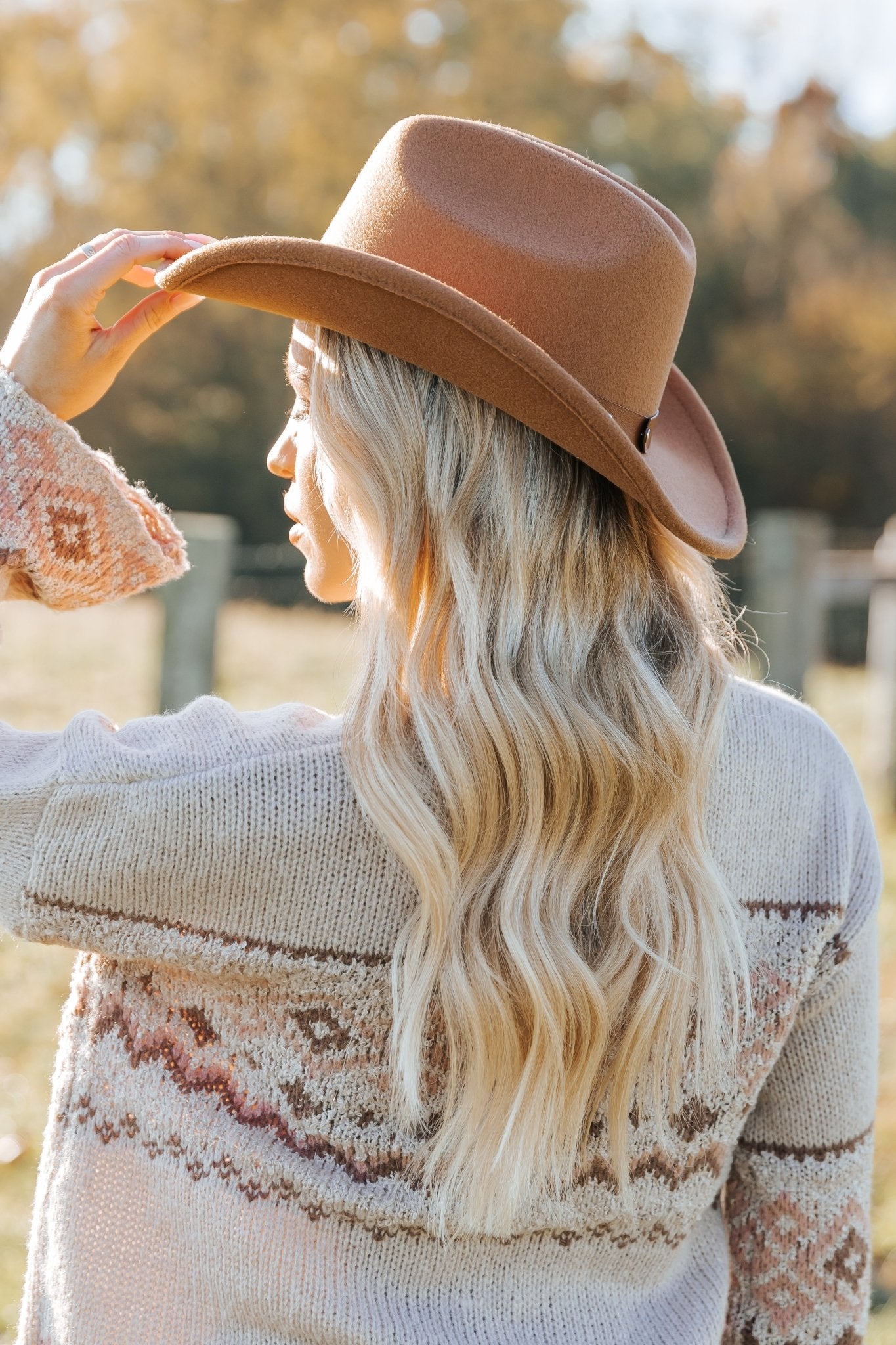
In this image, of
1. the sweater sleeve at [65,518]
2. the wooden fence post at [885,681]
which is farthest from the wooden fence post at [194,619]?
the wooden fence post at [885,681]

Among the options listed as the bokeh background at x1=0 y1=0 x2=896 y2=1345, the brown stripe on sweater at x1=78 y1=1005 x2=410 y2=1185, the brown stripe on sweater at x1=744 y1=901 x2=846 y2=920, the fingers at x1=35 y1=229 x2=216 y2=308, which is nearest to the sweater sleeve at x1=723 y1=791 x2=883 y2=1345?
the brown stripe on sweater at x1=744 y1=901 x2=846 y2=920

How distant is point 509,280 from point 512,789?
21.6 inches

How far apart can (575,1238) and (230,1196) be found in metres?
0.40

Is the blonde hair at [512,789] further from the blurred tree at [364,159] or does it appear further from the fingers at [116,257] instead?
the blurred tree at [364,159]

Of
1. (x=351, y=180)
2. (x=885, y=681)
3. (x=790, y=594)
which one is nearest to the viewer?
(x=790, y=594)

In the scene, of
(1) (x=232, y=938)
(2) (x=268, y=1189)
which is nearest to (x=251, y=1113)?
(2) (x=268, y=1189)

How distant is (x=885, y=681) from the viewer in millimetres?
6379

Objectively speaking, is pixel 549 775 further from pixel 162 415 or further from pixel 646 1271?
pixel 162 415

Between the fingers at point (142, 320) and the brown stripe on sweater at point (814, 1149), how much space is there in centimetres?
131

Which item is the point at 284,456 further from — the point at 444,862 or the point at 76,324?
the point at 444,862

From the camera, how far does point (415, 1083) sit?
3.97ft

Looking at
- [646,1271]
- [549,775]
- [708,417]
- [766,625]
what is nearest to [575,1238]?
[646,1271]

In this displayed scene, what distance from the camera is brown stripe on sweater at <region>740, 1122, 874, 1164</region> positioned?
154 cm

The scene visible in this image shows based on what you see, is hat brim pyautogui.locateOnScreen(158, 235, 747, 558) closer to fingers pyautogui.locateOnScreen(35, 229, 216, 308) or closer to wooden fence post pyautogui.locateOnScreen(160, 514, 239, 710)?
fingers pyautogui.locateOnScreen(35, 229, 216, 308)
